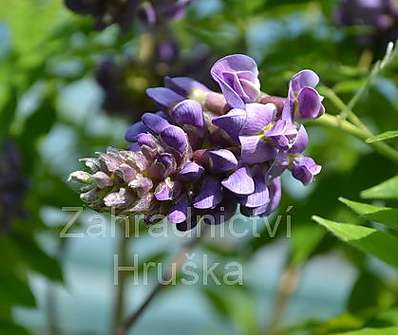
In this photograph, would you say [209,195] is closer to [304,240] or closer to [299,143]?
[299,143]

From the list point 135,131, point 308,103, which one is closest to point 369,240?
point 308,103

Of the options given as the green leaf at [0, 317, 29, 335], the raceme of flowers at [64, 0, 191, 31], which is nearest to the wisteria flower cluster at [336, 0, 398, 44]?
the raceme of flowers at [64, 0, 191, 31]

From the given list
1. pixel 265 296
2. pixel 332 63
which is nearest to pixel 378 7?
pixel 332 63

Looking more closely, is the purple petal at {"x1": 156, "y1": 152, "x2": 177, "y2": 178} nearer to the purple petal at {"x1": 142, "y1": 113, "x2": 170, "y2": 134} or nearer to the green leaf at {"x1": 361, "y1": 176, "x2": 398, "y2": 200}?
the purple petal at {"x1": 142, "y1": 113, "x2": 170, "y2": 134}

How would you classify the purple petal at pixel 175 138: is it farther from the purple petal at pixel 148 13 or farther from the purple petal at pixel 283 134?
the purple petal at pixel 148 13

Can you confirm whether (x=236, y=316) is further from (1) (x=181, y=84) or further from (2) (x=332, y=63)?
(1) (x=181, y=84)

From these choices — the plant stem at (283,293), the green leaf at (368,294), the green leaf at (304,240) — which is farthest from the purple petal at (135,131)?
the plant stem at (283,293)
